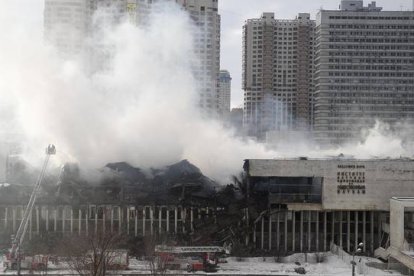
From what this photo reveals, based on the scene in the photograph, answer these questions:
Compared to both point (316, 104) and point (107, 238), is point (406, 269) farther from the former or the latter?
point (316, 104)

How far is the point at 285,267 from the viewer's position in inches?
1072

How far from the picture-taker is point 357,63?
7219 centimetres

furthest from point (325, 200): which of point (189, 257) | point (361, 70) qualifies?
point (361, 70)

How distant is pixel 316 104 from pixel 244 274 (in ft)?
166

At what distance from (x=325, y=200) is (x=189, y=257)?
8499 millimetres

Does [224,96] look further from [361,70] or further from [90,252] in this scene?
[90,252]

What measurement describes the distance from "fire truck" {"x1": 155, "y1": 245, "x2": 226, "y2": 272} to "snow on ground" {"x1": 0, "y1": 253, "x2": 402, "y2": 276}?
0.44 m

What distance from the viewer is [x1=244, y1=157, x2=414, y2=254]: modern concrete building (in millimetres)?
30594

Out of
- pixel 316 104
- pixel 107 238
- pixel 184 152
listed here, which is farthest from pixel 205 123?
pixel 316 104

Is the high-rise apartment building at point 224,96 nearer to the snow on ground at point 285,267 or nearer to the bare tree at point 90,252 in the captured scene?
the snow on ground at point 285,267

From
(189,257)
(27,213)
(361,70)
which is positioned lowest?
(189,257)

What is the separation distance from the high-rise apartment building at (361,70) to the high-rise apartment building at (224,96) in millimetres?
12253

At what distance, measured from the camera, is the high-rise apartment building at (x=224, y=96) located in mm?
72838

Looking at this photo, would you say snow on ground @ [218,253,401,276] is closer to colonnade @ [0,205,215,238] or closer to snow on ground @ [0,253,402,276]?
snow on ground @ [0,253,402,276]
